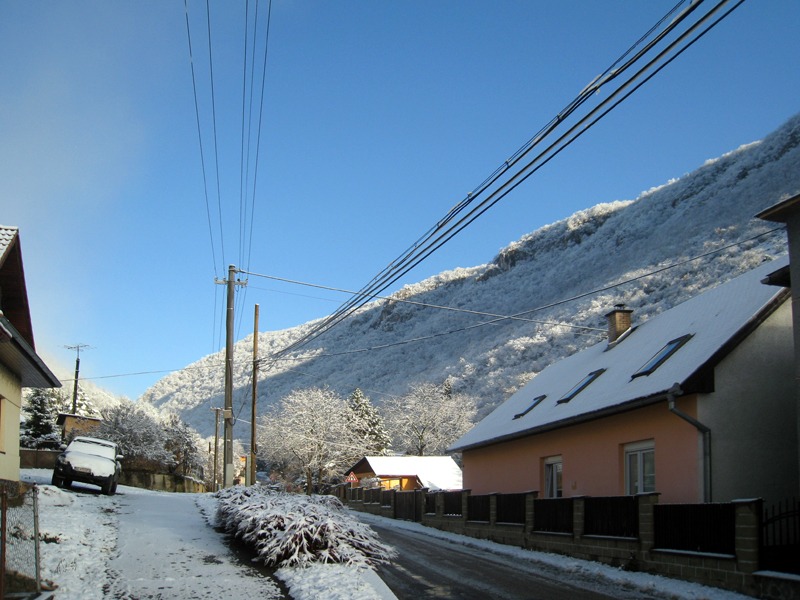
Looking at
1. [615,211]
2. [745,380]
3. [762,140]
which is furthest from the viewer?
[615,211]

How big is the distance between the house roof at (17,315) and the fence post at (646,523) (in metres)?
11.8

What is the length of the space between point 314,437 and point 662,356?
58134mm

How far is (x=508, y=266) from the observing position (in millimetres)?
152375

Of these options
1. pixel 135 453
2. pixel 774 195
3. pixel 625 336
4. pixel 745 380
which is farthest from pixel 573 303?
pixel 745 380

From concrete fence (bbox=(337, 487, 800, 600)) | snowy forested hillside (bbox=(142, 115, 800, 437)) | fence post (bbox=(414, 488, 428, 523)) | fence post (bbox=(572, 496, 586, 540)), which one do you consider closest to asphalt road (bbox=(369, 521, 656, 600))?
concrete fence (bbox=(337, 487, 800, 600))

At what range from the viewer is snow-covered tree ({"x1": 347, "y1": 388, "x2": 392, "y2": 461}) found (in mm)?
78062

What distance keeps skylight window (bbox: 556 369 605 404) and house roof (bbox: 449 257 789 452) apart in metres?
0.10

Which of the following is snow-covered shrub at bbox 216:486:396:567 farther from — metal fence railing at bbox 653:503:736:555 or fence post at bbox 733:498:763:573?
fence post at bbox 733:498:763:573

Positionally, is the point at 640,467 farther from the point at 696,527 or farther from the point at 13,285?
the point at 13,285

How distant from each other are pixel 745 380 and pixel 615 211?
13429cm

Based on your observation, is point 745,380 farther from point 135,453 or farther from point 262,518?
point 135,453

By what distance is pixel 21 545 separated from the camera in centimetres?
852

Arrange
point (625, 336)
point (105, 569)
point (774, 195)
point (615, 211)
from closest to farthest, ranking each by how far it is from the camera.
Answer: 1. point (105, 569)
2. point (625, 336)
3. point (774, 195)
4. point (615, 211)

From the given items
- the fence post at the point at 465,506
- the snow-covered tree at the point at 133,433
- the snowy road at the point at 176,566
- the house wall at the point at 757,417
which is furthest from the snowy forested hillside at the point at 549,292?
the snowy road at the point at 176,566
